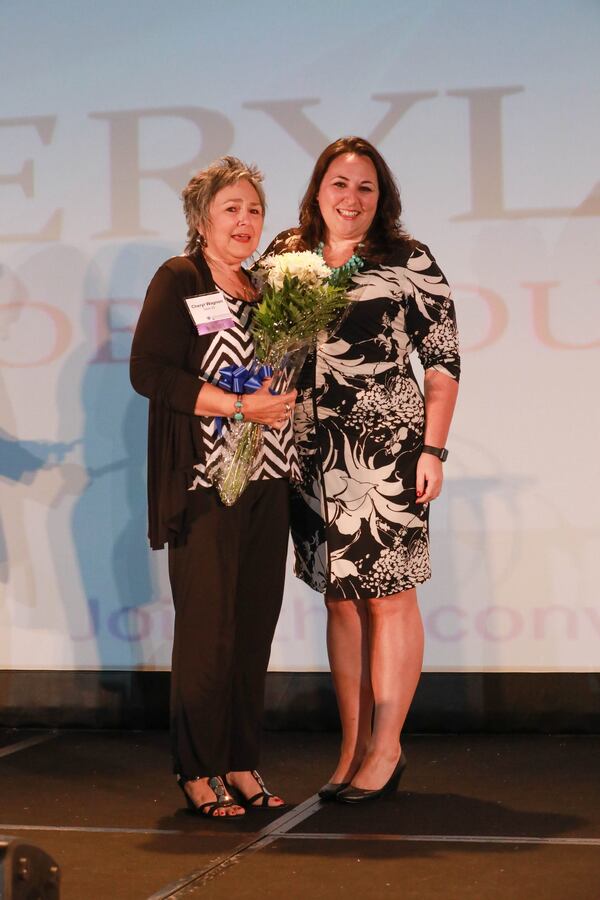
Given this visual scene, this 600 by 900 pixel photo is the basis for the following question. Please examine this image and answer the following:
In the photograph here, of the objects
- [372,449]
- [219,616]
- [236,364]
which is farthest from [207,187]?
[219,616]

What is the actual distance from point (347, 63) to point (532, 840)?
8.10ft

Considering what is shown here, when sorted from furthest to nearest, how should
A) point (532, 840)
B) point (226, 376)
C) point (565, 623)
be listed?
point (565, 623) → point (226, 376) → point (532, 840)

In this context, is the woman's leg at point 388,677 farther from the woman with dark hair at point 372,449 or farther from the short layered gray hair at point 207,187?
the short layered gray hair at point 207,187

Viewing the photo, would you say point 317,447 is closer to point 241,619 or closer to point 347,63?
point 241,619

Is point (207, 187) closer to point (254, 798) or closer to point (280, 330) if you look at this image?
point (280, 330)

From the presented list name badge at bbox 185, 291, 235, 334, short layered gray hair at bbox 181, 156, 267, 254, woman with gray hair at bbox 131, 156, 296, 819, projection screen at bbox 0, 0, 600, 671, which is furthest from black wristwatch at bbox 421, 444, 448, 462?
projection screen at bbox 0, 0, 600, 671

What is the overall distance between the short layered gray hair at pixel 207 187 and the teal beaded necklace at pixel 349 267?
0.71 feet

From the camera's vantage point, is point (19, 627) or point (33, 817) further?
point (19, 627)

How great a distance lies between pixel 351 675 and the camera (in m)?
3.00

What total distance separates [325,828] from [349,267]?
124 cm

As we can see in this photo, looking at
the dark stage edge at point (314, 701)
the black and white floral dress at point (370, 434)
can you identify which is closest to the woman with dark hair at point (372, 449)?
the black and white floral dress at point (370, 434)

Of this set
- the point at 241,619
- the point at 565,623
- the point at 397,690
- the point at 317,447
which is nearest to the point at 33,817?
the point at 241,619

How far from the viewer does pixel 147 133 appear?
409 cm

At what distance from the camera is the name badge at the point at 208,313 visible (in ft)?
9.07
